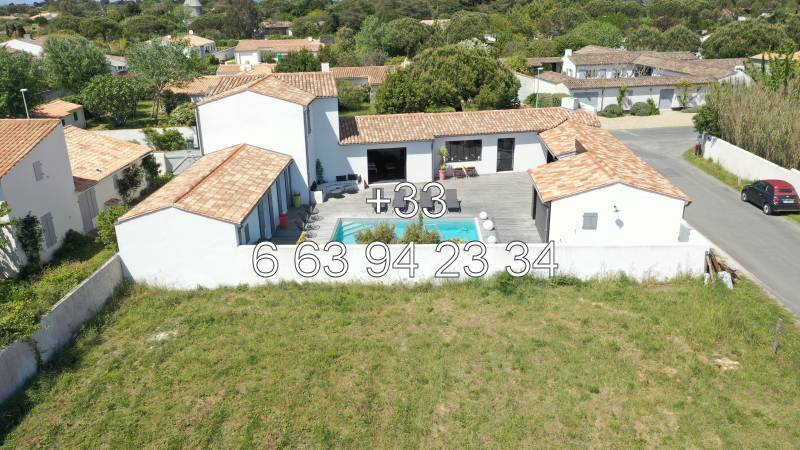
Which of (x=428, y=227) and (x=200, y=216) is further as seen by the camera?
(x=428, y=227)

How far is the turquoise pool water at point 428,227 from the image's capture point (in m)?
27.1

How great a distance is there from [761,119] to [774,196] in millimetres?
7913

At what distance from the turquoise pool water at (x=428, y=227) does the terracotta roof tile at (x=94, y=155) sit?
12363mm

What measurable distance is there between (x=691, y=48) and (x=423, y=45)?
40.7m

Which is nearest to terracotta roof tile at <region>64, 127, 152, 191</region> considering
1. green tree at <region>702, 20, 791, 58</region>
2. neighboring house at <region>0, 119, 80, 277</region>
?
neighboring house at <region>0, 119, 80, 277</region>

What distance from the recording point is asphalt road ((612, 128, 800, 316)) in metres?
22.2

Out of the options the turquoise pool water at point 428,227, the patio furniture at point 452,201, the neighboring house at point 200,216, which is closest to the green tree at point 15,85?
the neighboring house at point 200,216

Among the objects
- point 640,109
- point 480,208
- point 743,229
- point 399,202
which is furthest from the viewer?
point 640,109

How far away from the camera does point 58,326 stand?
17453 millimetres

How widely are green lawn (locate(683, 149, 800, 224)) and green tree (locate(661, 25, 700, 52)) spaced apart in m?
54.7

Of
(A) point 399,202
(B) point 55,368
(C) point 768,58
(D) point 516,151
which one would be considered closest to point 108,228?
(B) point 55,368

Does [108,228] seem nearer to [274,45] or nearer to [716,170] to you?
[716,170]

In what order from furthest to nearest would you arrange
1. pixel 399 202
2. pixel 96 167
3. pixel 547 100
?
pixel 547 100
pixel 399 202
pixel 96 167

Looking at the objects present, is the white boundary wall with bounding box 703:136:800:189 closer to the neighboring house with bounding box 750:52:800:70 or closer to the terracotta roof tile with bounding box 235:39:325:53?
the neighboring house with bounding box 750:52:800:70
